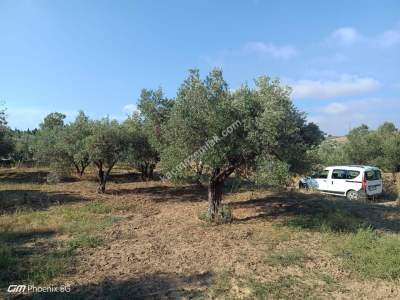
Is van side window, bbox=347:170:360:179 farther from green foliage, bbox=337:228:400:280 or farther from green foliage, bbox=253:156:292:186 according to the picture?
green foliage, bbox=253:156:292:186

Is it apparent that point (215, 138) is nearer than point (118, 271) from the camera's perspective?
No

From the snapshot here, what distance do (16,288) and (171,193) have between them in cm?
1160

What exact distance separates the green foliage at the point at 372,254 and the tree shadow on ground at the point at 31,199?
1116cm

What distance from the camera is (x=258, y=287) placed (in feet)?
21.4

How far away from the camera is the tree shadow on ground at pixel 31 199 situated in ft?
46.8

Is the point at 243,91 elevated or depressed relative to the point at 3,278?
elevated

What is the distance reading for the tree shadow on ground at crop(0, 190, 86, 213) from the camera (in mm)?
14259

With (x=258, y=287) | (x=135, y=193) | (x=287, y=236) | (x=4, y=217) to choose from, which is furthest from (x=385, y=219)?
(x=4, y=217)

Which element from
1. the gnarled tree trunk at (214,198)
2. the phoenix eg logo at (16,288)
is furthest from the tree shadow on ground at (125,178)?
the phoenix eg logo at (16,288)

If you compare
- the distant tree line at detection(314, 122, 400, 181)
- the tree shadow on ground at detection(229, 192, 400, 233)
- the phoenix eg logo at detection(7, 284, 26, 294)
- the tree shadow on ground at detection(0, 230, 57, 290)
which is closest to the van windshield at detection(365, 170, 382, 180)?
the tree shadow on ground at detection(229, 192, 400, 233)

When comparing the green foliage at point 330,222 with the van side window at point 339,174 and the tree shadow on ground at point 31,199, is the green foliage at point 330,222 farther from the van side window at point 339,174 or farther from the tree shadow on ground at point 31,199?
the tree shadow on ground at point 31,199

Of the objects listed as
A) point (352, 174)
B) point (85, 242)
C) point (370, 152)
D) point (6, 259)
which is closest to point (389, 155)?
point (370, 152)

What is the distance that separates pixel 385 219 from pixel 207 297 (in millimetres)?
8657

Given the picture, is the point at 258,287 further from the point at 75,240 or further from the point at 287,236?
the point at 75,240
